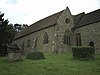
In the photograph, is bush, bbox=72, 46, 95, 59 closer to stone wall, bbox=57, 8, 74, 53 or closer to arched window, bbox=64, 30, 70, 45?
stone wall, bbox=57, 8, 74, 53

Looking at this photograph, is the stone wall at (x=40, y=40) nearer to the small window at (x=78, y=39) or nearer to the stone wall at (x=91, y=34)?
the small window at (x=78, y=39)

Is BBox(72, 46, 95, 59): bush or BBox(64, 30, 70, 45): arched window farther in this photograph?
BBox(64, 30, 70, 45): arched window

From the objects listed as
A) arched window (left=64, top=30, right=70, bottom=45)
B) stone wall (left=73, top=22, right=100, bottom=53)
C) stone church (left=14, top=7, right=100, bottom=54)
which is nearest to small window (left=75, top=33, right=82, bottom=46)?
stone church (left=14, top=7, right=100, bottom=54)

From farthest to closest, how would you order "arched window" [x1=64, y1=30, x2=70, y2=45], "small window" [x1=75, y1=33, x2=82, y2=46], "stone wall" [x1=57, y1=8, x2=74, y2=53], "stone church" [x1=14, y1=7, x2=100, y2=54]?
1. "arched window" [x1=64, y1=30, x2=70, y2=45]
2. "stone wall" [x1=57, y1=8, x2=74, y2=53]
3. "small window" [x1=75, y1=33, x2=82, y2=46]
4. "stone church" [x1=14, y1=7, x2=100, y2=54]

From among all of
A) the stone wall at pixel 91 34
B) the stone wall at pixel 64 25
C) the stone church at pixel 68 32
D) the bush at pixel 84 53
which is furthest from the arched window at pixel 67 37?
Answer: the bush at pixel 84 53

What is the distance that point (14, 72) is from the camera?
848 inches

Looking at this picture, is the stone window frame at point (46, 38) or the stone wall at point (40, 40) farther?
the stone window frame at point (46, 38)

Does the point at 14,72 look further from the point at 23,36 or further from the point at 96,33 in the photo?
the point at 23,36

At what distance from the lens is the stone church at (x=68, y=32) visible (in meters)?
40.7

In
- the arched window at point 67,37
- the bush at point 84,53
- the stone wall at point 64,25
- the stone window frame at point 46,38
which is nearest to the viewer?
the bush at point 84,53

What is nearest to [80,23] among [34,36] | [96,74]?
[34,36]

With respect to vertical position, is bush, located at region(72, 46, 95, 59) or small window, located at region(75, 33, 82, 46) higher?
small window, located at region(75, 33, 82, 46)

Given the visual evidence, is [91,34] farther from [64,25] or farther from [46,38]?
[46,38]

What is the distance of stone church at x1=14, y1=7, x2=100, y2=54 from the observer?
134 feet
